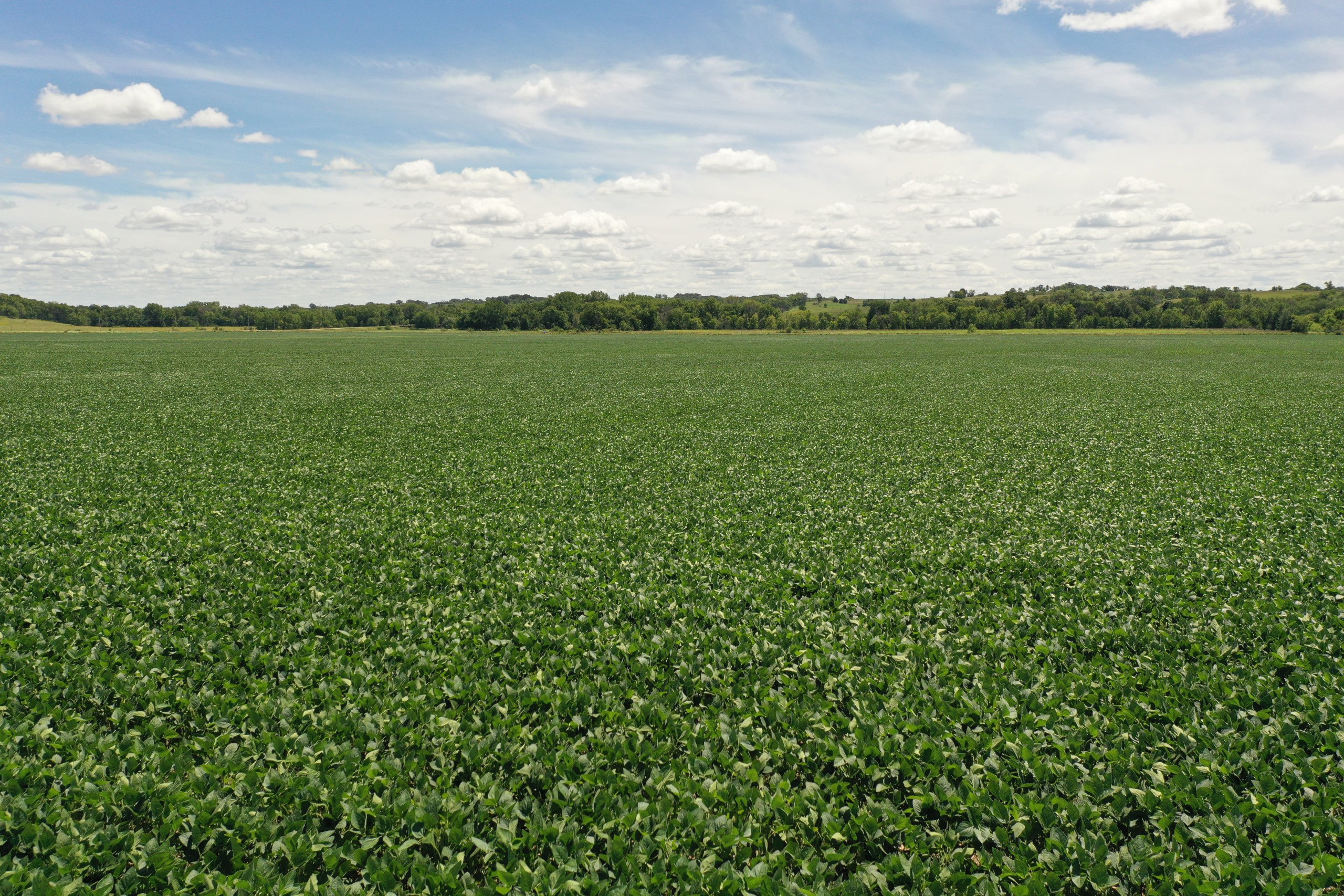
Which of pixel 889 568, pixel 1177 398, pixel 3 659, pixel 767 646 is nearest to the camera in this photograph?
pixel 3 659

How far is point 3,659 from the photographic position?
8914 mm

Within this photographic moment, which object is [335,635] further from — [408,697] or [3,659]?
[3,659]

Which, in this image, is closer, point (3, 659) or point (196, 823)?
point (196, 823)

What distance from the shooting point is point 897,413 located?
36688 millimetres

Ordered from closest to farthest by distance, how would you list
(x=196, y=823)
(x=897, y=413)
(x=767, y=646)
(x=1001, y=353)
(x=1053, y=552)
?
(x=196, y=823), (x=767, y=646), (x=1053, y=552), (x=897, y=413), (x=1001, y=353)

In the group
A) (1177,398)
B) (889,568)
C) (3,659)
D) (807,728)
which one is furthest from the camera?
(1177,398)

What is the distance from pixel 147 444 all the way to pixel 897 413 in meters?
33.4

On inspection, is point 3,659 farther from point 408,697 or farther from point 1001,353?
point 1001,353

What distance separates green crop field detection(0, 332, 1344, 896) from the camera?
5945 millimetres

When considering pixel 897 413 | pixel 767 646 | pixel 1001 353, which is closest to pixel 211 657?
pixel 767 646

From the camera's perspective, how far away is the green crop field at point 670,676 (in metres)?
5.95

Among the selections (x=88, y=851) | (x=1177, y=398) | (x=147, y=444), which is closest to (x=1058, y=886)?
(x=88, y=851)

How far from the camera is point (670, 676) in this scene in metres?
9.05

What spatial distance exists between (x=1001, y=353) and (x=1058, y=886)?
104430 millimetres
